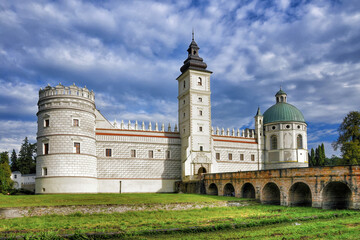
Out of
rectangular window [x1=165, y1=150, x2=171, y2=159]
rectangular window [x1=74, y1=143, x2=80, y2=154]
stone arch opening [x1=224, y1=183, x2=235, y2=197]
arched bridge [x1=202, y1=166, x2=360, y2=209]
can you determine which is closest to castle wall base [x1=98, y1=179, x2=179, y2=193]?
rectangular window [x1=165, y1=150, x2=171, y2=159]

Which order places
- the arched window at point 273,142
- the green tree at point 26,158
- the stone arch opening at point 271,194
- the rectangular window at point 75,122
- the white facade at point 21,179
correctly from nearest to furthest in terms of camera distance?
1. the stone arch opening at point 271,194
2. the rectangular window at point 75,122
3. the arched window at point 273,142
4. the white facade at point 21,179
5. the green tree at point 26,158

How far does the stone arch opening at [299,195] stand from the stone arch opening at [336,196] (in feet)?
9.78

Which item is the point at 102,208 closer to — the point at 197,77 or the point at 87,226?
the point at 87,226

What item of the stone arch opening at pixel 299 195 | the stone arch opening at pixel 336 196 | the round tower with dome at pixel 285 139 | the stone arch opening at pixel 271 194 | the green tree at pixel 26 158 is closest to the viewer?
the stone arch opening at pixel 336 196

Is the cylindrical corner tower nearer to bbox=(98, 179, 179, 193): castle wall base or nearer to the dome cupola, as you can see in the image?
bbox=(98, 179, 179, 193): castle wall base

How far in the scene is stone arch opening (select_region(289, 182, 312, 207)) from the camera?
31.3m

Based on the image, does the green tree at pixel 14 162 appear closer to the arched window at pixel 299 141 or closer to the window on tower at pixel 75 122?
the window on tower at pixel 75 122

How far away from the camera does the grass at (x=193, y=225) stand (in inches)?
698

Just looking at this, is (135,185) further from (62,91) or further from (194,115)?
(62,91)

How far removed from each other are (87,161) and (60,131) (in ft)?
16.2

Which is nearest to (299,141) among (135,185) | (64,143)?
(135,185)

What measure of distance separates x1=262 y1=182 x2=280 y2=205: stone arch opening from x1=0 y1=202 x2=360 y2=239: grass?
868 cm

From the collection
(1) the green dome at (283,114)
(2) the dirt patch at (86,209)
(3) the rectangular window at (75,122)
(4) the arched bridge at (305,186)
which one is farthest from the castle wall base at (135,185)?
(1) the green dome at (283,114)

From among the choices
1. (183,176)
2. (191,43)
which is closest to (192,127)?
(183,176)
